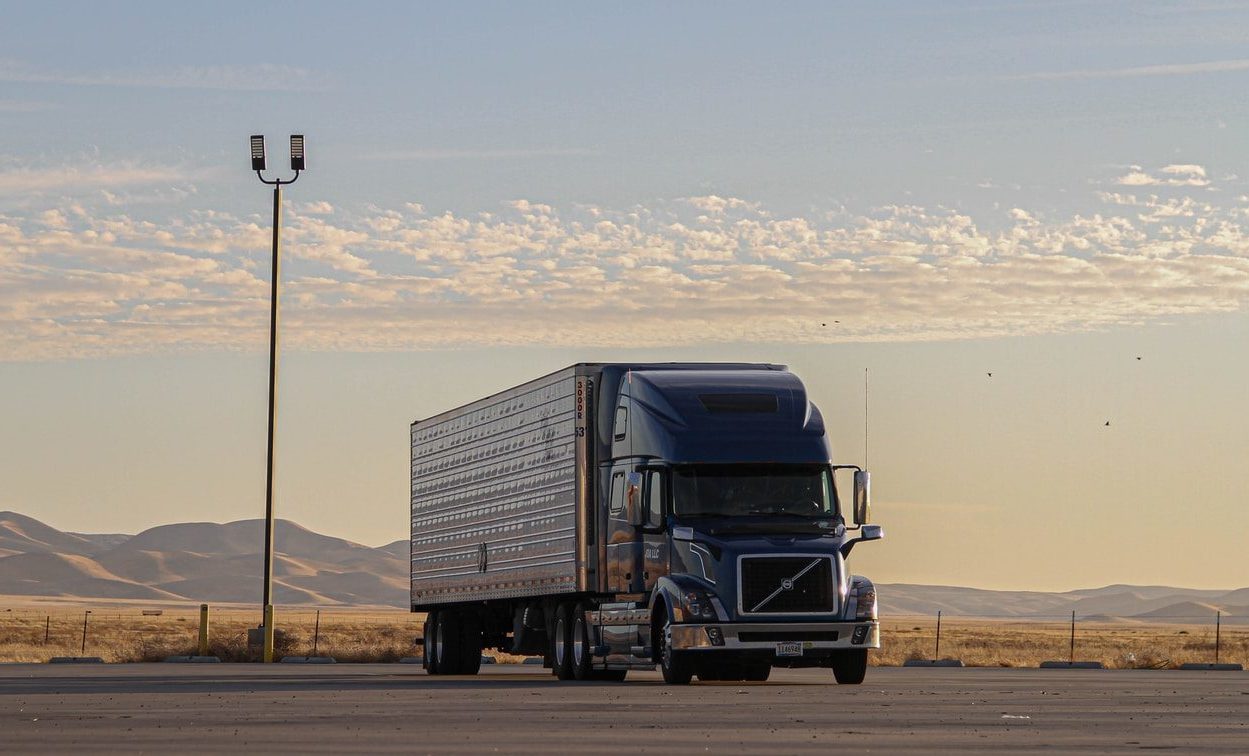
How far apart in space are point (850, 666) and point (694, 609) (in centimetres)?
281

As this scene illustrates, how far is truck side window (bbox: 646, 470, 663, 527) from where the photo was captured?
28.9 m

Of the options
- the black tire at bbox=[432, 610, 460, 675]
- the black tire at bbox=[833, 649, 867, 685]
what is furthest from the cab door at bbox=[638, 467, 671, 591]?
the black tire at bbox=[432, 610, 460, 675]

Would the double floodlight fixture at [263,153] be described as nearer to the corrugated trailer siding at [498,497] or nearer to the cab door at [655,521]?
the corrugated trailer siding at [498,497]

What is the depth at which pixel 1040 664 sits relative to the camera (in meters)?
46.2

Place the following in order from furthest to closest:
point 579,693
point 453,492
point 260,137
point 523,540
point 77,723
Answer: point 260,137 → point 453,492 → point 523,540 → point 579,693 → point 77,723

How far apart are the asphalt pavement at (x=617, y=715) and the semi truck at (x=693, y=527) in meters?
0.68

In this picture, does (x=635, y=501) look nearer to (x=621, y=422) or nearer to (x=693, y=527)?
(x=693, y=527)

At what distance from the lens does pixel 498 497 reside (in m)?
33.8

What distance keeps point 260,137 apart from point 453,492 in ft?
40.3

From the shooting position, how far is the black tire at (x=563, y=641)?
3148cm

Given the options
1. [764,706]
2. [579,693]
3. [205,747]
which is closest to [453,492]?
[579,693]

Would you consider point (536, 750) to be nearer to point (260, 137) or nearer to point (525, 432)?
point (525, 432)

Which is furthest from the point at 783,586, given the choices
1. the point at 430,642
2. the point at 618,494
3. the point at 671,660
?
the point at 430,642

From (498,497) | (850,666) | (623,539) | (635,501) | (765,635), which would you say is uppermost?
(498,497)
